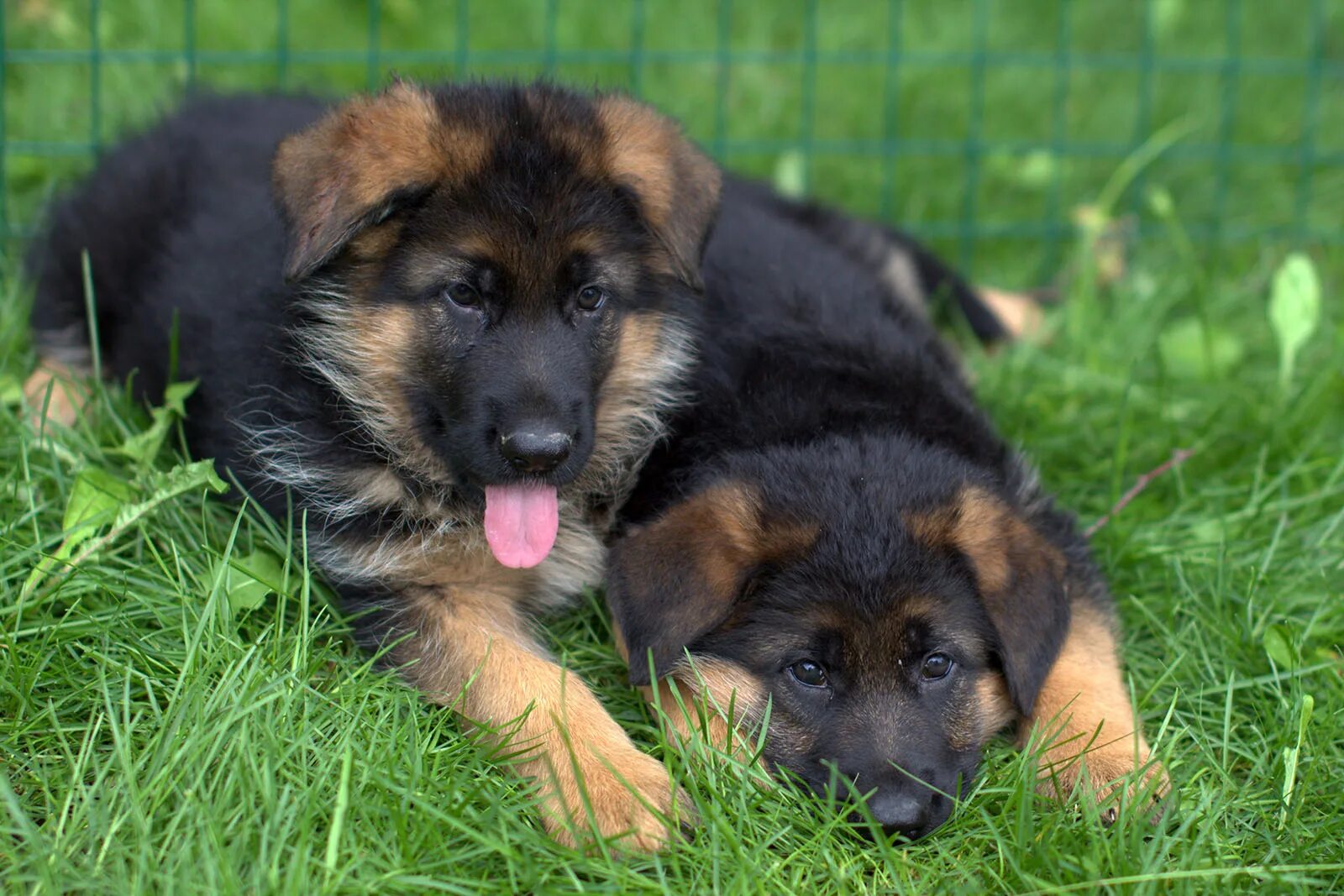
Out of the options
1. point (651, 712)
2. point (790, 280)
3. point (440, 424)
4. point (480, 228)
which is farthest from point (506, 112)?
point (651, 712)

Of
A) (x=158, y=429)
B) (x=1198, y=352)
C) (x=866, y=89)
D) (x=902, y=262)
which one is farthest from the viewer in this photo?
(x=866, y=89)

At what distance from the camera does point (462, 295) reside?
304 cm

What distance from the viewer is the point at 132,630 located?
2986 mm

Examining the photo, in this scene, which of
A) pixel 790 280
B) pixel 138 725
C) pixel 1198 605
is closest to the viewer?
pixel 138 725

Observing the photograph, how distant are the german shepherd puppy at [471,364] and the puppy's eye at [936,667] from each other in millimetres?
593

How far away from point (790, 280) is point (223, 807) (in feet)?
6.83

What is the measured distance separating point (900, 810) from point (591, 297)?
1332 mm

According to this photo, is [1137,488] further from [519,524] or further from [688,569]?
[519,524]

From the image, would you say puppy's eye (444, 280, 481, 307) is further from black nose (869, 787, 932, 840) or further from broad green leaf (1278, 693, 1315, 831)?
broad green leaf (1278, 693, 1315, 831)

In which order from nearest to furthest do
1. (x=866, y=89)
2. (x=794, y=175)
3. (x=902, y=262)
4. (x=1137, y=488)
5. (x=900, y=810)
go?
(x=900, y=810) → (x=1137, y=488) → (x=902, y=262) → (x=794, y=175) → (x=866, y=89)

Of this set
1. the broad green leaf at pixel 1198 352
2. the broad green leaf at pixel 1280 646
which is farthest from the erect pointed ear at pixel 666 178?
the broad green leaf at pixel 1198 352

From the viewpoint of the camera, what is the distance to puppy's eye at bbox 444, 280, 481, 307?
3.03 meters

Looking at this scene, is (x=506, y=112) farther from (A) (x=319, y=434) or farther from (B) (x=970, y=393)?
(B) (x=970, y=393)

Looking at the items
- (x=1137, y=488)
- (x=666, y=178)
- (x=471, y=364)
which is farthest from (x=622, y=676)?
(x=1137, y=488)
